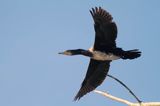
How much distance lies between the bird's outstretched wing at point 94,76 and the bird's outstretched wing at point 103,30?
74cm

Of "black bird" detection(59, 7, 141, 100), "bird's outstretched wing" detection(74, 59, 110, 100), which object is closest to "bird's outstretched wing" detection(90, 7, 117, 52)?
"black bird" detection(59, 7, 141, 100)

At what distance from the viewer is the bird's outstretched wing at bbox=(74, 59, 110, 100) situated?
41.4 ft

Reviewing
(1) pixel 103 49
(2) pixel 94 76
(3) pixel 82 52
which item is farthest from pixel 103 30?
(2) pixel 94 76

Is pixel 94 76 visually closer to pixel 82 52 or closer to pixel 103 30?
pixel 82 52

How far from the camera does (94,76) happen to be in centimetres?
1289

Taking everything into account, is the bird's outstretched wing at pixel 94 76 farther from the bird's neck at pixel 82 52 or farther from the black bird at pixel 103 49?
the bird's neck at pixel 82 52

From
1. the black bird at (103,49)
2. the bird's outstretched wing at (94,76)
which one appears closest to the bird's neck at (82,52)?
the black bird at (103,49)

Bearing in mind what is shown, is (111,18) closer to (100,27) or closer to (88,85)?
(100,27)

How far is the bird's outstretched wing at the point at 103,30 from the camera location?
11520 mm

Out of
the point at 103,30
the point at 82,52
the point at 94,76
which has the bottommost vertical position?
the point at 94,76

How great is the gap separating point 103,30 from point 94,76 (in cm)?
152

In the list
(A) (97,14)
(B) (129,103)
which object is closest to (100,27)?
(A) (97,14)

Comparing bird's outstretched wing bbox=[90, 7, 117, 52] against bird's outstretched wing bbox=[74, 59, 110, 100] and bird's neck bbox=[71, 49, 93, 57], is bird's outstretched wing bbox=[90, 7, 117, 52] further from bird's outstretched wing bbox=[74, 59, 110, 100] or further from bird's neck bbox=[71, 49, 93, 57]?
bird's outstretched wing bbox=[74, 59, 110, 100]

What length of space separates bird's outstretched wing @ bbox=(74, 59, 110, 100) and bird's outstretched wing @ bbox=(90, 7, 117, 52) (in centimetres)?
74
